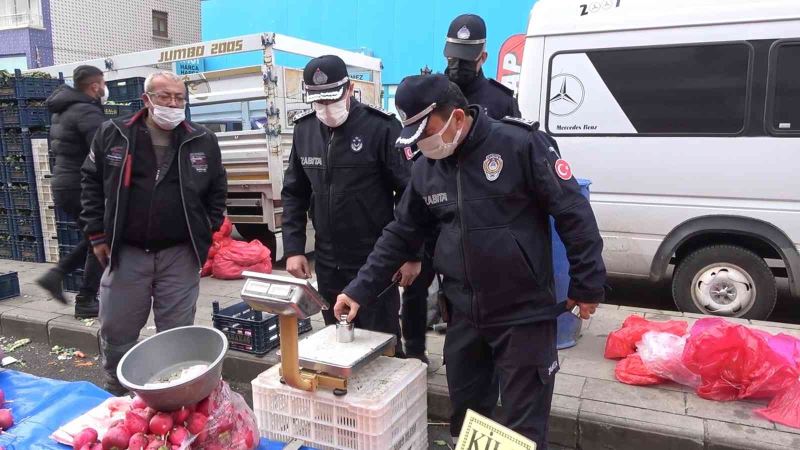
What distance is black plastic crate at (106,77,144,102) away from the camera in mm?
6090

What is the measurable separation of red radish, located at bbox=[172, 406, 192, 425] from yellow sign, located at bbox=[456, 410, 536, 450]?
0.92 m

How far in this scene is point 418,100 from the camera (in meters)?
2.10

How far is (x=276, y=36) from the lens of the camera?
243 inches

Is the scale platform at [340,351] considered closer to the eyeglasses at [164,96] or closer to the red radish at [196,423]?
the red radish at [196,423]

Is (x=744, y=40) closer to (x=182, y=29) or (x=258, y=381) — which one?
(x=258, y=381)

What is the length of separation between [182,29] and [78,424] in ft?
68.3

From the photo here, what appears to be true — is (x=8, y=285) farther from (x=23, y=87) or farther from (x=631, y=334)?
(x=631, y=334)

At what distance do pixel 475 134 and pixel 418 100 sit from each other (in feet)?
0.89

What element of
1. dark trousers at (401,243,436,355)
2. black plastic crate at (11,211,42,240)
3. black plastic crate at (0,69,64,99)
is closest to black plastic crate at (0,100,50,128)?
black plastic crate at (0,69,64,99)

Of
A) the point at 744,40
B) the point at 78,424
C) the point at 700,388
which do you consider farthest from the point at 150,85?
the point at 744,40

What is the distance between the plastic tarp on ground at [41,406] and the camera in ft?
7.22

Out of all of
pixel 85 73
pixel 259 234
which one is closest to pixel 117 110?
pixel 85 73

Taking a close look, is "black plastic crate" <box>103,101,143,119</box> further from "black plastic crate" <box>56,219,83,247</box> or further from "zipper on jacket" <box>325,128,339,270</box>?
"zipper on jacket" <box>325,128,339,270</box>

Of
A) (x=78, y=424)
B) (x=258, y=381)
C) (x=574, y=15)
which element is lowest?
(x=78, y=424)
